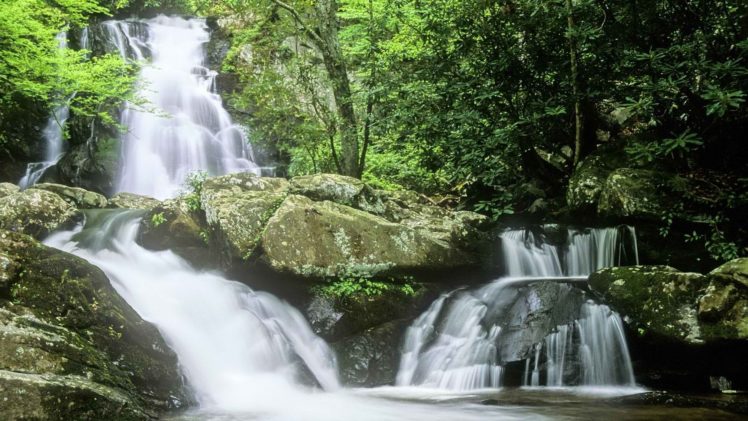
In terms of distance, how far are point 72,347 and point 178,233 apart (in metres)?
4.38

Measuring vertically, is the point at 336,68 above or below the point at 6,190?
above

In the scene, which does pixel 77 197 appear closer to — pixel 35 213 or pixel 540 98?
pixel 35 213

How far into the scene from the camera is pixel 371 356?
639cm

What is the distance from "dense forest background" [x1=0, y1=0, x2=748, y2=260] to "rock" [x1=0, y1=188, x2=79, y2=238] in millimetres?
3697

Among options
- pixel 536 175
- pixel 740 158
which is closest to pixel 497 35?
pixel 536 175

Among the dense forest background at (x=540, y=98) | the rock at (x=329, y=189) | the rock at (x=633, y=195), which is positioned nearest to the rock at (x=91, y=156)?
the dense forest background at (x=540, y=98)

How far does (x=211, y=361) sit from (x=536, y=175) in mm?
6275

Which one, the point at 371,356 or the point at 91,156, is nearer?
the point at 371,356

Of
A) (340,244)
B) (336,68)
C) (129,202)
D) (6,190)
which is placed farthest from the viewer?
(129,202)

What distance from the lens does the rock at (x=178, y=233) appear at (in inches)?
322

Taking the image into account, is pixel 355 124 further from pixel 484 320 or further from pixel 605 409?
pixel 605 409

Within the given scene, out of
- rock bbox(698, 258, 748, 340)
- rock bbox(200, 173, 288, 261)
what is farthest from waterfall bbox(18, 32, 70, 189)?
rock bbox(698, 258, 748, 340)

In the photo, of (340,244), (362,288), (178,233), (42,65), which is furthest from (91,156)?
(362,288)

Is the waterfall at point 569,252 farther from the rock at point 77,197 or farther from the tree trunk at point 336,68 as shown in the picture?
the rock at point 77,197
